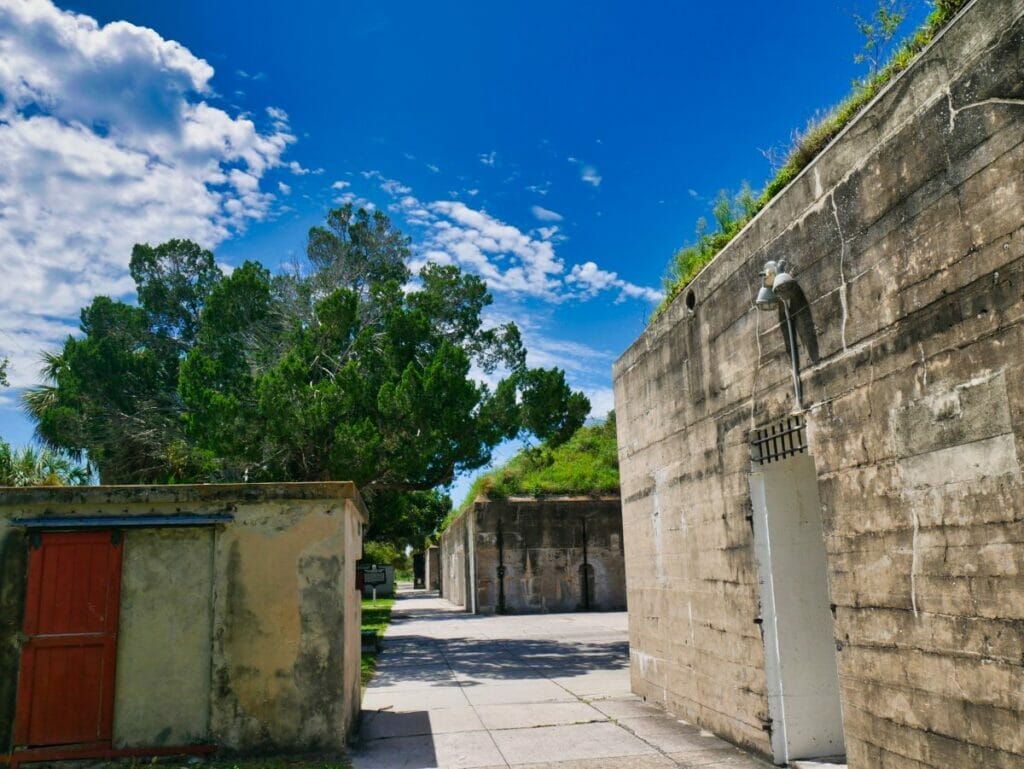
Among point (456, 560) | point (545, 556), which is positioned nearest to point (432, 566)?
point (456, 560)

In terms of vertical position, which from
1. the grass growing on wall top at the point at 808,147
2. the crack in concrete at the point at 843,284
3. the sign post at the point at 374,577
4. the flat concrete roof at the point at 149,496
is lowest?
the sign post at the point at 374,577

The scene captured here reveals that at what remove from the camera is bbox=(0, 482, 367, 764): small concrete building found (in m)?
6.69

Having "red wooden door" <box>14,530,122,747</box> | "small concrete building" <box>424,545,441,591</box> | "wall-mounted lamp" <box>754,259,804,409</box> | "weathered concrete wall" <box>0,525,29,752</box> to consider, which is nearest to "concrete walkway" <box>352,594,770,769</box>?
"red wooden door" <box>14,530,122,747</box>

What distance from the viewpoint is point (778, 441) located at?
20.9 ft

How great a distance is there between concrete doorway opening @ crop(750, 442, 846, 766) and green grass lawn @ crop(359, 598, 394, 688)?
16.7 ft

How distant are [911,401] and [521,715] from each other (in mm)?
5846

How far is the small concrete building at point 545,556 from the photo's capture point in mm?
23688

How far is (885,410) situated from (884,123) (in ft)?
6.14

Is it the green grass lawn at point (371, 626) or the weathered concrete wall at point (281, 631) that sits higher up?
the weathered concrete wall at point (281, 631)

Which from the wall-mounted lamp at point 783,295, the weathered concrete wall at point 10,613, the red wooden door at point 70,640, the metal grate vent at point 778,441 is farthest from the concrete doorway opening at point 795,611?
the weathered concrete wall at point 10,613

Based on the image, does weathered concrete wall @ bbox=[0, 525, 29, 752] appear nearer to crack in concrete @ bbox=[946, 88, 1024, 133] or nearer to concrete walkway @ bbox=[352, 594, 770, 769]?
concrete walkway @ bbox=[352, 594, 770, 769]

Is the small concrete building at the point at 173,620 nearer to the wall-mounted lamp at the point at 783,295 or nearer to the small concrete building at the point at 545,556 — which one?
the wall-mounted lamp at the point at 783,295

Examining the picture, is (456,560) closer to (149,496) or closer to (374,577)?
(374,577)

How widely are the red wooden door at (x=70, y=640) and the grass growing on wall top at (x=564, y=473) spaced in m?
16.8
